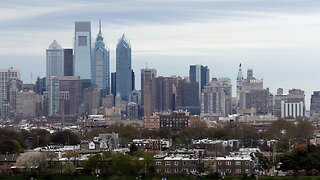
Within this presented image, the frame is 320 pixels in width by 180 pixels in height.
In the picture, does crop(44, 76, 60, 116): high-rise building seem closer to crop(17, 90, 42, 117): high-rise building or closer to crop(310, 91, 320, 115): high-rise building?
crop(17, 90, 42, 117): high-rise building

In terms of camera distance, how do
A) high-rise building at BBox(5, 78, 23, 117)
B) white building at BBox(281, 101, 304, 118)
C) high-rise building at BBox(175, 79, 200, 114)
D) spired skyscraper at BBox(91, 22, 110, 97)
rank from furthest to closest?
spired skyscraper at BBox(91, 22, 110, 97)
high-rise building at BBox(5, 78, 23, 117)
high-rise building at BBox(175, 79, 200, 114)
white building at BBox(281, 101, 304, 118)

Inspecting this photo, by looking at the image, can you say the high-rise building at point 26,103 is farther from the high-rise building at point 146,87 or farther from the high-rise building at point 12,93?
the high-rise building at point 146,87

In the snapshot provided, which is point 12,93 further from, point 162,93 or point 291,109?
point 291,109

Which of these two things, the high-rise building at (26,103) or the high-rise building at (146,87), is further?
the high-rise building at (26,103)

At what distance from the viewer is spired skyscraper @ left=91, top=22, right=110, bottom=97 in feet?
571

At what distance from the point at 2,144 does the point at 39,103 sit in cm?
10000

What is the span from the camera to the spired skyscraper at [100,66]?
174000mm

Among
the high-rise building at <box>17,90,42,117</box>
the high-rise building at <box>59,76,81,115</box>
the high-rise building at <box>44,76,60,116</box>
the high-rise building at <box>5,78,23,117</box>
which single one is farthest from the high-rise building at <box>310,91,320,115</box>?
the high-rise building at <box>5,78,23,117</box>

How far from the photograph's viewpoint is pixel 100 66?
176 meters

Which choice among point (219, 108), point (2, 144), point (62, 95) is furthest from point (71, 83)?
point (2, 144)

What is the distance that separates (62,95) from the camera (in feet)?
485

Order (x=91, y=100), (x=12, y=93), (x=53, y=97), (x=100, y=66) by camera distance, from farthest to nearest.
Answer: (x=100, y=66) → (x=53, y=97) → (x=12, y=93) → (x=91, y=100)

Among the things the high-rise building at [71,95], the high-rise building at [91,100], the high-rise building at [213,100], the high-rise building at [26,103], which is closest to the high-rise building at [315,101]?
the high-rise building at [213,100]

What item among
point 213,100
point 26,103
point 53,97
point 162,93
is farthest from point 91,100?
point 213,100
